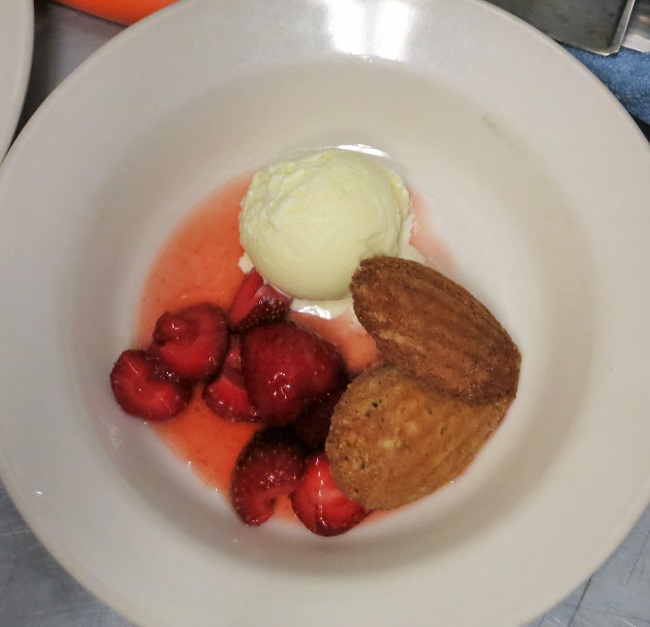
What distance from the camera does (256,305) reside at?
108 centimetres

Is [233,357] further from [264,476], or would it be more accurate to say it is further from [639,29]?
[639,29]

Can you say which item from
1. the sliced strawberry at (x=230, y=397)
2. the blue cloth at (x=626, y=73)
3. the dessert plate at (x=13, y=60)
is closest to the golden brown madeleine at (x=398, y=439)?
the sliced strawberry at (x=230, y=397)

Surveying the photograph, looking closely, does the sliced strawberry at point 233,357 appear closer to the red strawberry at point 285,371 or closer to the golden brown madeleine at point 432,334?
the red strawberry at point 285,371

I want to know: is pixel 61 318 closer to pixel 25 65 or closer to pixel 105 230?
pixel 105 230

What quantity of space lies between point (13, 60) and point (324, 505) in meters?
0.86

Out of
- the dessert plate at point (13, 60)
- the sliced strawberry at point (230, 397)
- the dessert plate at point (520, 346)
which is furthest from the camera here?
the sliced strawberry at point (230, 397)

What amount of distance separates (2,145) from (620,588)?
1.28 m

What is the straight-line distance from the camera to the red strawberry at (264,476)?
3.22 feet

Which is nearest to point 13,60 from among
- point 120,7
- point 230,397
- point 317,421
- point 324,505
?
point 120,7

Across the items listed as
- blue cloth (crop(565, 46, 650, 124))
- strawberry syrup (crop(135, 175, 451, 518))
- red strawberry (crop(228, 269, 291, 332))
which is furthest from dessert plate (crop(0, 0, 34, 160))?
blue cloth (crop(565, 46, 650, 124))

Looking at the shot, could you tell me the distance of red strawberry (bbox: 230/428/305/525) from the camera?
981mm

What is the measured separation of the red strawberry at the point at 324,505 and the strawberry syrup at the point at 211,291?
6.5 inches

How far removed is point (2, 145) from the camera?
0.95 metres

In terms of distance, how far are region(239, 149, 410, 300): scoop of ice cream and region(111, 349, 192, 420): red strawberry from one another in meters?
0.25
